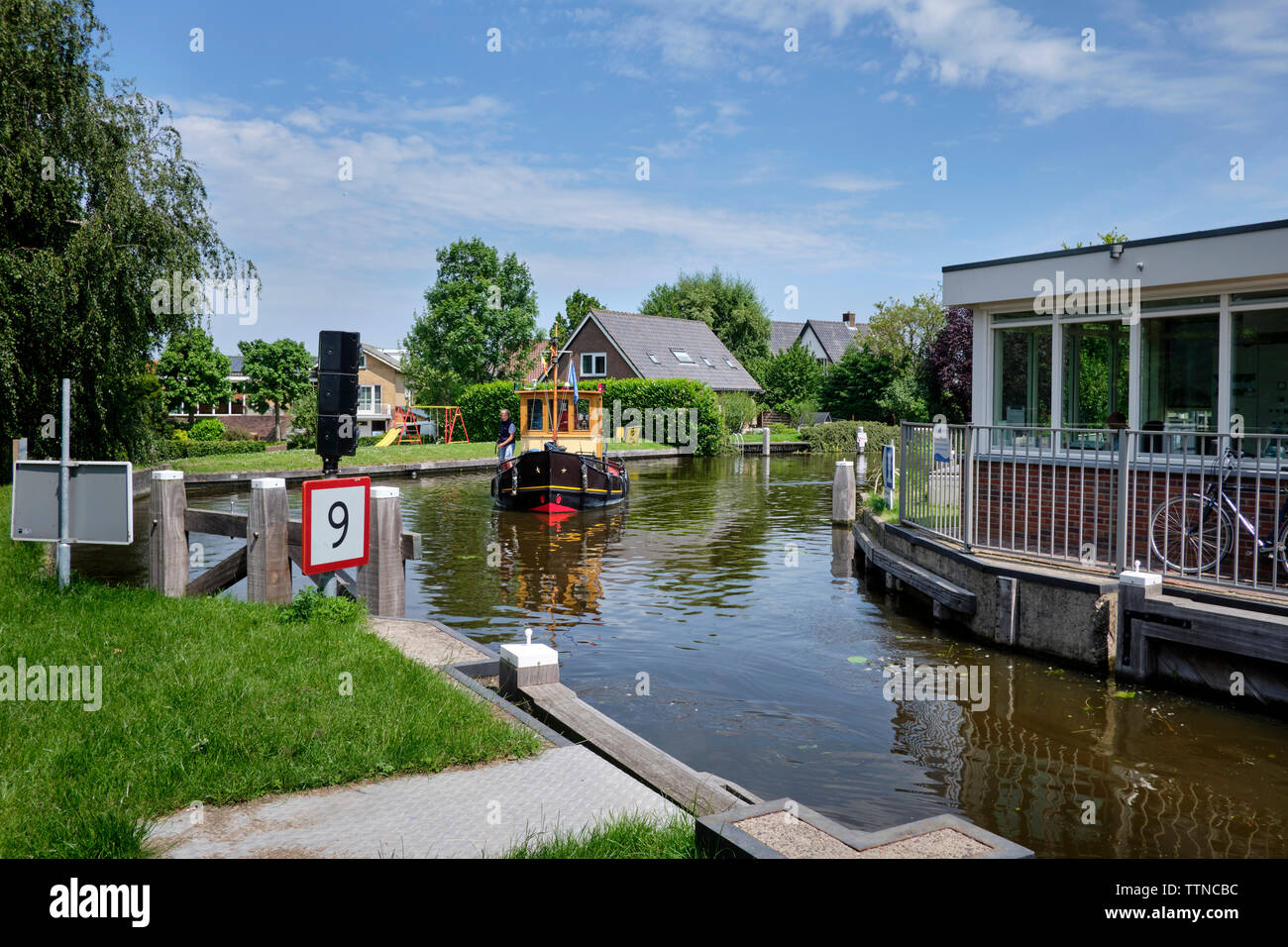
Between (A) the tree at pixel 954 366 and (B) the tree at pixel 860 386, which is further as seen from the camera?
(B) the tree at pixel 860 386

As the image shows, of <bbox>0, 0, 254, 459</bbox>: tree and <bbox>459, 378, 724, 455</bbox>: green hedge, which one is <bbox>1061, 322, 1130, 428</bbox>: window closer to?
<bbox>0, 0, 254, 459</bbox>: tree

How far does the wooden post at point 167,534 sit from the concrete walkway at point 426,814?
4879mm

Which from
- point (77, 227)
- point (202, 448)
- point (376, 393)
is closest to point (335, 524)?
point (77, 227)

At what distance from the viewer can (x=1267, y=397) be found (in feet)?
31.2

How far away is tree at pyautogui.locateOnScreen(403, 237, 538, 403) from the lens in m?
57.0

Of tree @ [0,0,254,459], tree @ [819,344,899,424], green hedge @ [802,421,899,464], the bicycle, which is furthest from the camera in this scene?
tree @ [819,344,899,424]

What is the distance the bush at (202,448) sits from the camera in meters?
32.3

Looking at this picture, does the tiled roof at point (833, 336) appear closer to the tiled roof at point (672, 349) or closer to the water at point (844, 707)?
the tiled roof at point (672, 349)

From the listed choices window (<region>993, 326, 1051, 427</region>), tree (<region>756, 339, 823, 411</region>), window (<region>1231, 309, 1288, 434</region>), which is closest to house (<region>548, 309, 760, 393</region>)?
tree (<region>756, 339, 823, 411</region>)

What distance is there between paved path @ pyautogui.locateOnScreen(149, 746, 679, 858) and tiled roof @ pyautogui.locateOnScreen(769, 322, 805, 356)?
7469 cm

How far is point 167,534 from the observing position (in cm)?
855

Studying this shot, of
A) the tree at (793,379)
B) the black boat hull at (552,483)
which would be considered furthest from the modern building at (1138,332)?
the tree at (793,379)
